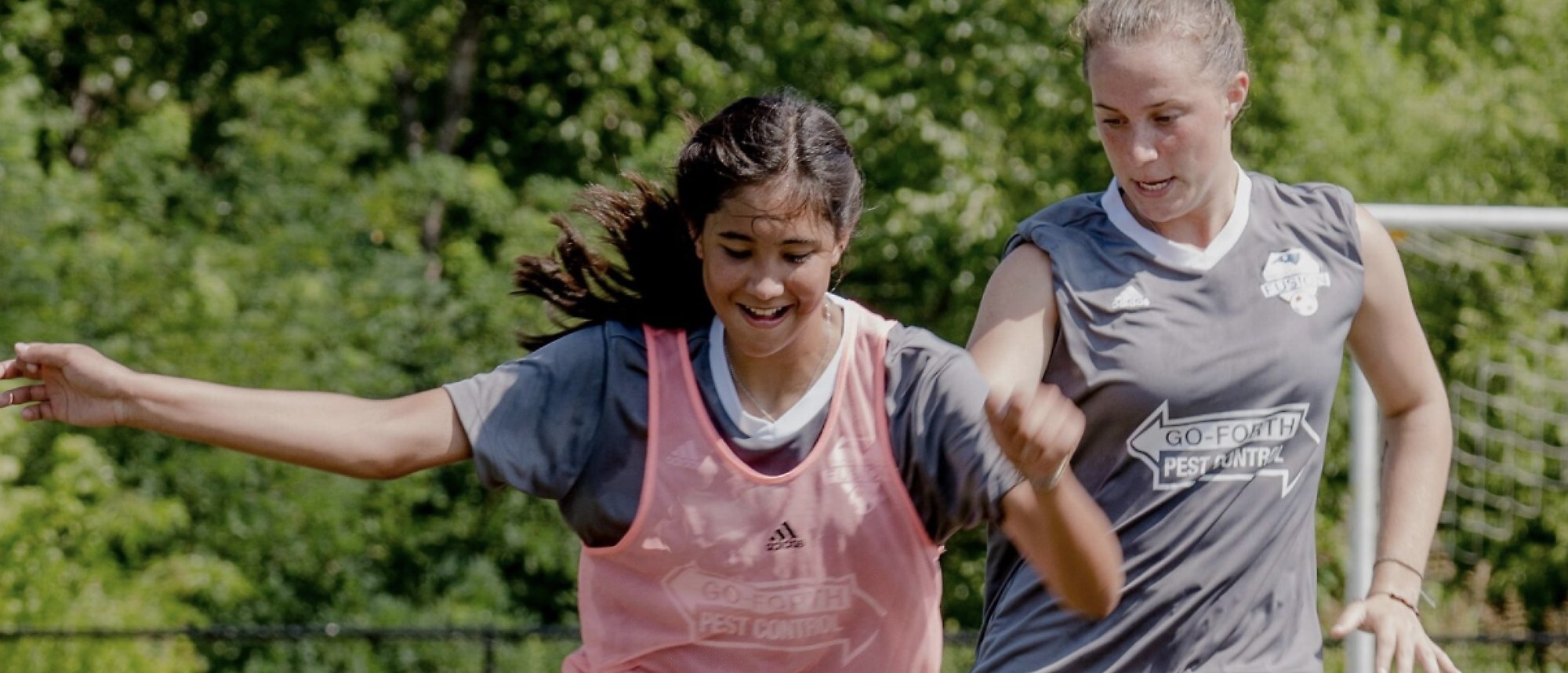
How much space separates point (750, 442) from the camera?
107 inches

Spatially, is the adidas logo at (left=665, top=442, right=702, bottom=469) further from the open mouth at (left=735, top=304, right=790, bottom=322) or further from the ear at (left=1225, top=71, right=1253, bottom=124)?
the ear at (left=1225, top=71, right=1253, bottom=124)

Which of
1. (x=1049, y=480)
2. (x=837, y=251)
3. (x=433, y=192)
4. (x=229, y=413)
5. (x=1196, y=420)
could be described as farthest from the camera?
(x=433, y=192)

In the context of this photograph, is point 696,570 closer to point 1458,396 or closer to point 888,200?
point 888,200

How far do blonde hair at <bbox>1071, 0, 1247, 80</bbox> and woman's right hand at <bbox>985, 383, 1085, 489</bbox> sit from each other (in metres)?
0.78

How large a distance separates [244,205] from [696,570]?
7.17 meters

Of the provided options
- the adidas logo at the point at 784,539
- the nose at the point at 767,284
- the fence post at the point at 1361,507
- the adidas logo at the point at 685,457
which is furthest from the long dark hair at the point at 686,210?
the fence post at the point at 1361,507

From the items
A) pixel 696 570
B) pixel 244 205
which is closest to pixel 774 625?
pixel 696 570

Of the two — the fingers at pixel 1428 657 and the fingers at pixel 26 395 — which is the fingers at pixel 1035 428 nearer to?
the fingers at pixel 1428 657

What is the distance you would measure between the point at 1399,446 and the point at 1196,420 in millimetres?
510

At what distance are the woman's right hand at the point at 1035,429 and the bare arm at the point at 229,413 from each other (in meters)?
0.83

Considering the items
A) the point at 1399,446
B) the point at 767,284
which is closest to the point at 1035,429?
the point at 767,284

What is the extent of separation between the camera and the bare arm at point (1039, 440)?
225 cm

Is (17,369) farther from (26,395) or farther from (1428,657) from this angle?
(1428,657)

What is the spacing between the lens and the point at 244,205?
9.38 m
